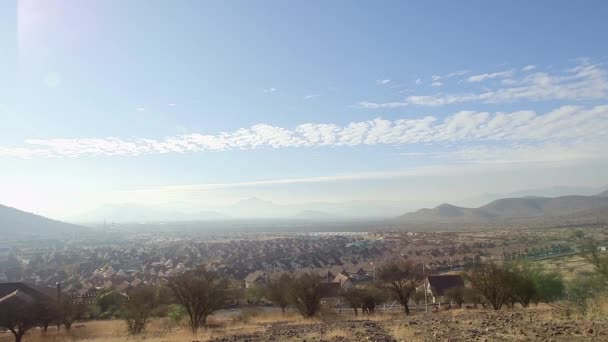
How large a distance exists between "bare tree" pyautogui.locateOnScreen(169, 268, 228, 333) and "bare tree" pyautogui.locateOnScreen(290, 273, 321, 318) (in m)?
7.18

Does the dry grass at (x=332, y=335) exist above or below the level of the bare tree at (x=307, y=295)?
above

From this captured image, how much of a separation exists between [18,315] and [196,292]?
10.7m

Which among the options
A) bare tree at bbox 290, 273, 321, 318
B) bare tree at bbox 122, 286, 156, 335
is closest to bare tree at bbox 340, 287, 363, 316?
bare tree at bbox 290, 273, 321, 318

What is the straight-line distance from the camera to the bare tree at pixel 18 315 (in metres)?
27.3

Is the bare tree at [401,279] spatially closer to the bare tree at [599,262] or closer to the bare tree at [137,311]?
the bare tree at [599,262]

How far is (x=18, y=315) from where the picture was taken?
27703mm

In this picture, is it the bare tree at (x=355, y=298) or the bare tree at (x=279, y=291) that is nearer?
the bare tree at (x=355, y=298)

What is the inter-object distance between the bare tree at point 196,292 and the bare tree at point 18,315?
8756 millimetres

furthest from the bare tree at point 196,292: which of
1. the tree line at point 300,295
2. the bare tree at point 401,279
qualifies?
the bare tree at point 401,279

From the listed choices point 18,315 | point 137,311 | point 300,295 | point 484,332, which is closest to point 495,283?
point 300,295

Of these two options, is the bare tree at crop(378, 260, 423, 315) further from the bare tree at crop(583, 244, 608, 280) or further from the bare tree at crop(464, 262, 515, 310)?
the bare tree at crop(583, 244, 608, 280)

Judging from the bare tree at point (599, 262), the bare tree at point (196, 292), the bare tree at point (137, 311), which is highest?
the bare tree at point (599, 262)

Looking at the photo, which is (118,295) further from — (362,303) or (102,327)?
(362,303)

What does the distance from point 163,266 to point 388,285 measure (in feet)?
214
